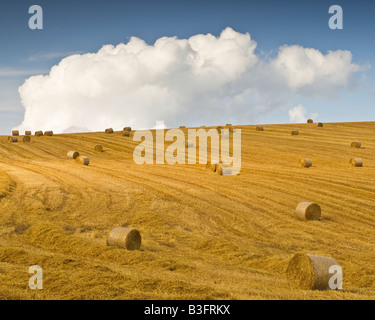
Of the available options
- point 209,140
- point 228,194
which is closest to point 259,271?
point 228,194

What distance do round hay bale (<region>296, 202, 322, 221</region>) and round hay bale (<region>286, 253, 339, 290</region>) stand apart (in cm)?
779

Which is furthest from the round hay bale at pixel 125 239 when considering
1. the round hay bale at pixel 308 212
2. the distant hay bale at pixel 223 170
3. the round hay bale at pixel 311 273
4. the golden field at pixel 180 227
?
the distant hay bale at pixel 223 170

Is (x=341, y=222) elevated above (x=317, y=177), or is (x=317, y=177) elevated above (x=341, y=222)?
(x=317, y=177)

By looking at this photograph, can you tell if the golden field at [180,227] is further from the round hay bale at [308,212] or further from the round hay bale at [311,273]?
the round hay bale at [308,212]

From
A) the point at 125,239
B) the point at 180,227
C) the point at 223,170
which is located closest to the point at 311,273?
the point at 125,239

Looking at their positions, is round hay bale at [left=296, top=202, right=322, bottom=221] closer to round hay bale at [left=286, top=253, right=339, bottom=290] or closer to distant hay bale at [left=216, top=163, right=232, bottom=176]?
round hay bale at [left=286, top=253, right=339, bottom=290]

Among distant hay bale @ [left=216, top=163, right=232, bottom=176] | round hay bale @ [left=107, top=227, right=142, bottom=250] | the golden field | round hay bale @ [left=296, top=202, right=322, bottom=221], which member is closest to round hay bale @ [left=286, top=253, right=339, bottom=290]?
the golden field

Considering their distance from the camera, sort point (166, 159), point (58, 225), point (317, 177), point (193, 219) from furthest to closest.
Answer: point (166, 159), point (317, 177), point (193, 219), point (58, 225)

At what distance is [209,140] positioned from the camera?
46.4m

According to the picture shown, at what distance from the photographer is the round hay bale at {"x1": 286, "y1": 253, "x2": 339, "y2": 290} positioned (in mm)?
10203

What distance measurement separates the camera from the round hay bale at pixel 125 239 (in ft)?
45.8

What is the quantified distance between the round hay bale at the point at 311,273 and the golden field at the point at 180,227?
0.95 ft
